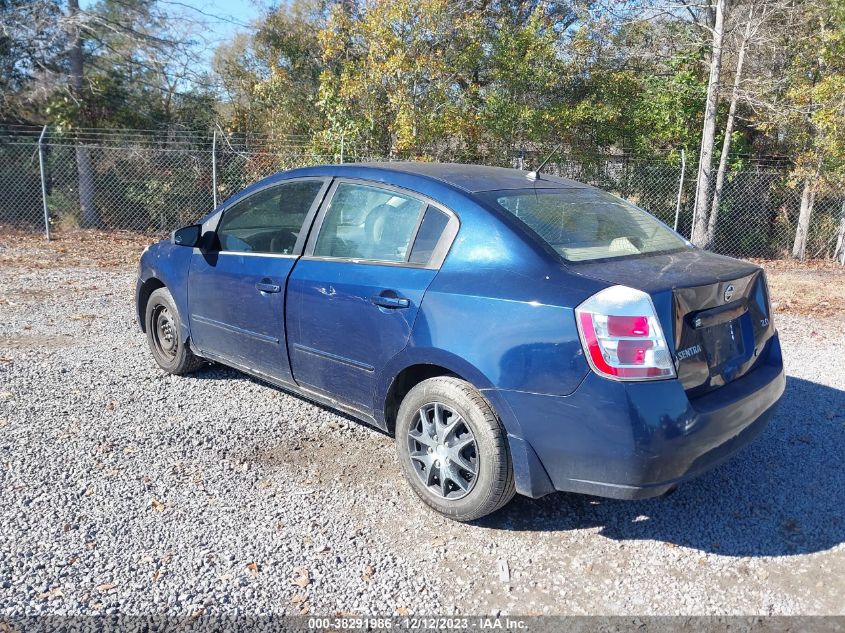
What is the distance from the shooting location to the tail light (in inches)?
110

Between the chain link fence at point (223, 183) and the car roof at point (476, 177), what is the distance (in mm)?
9406

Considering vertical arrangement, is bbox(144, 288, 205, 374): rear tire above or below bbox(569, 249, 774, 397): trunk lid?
below

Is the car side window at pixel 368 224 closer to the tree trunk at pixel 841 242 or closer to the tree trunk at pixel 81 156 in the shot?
the tree trunk at pixel 841 242

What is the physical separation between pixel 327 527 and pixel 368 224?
1612 millimetres

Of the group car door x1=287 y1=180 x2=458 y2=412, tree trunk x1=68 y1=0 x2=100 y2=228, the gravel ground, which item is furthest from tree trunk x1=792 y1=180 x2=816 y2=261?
tree trunk x1=68 y1=0 x2=100 y2=228

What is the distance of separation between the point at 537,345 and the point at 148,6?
52.8 ft

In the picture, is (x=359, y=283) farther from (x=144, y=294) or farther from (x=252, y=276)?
(x=144, y=294)

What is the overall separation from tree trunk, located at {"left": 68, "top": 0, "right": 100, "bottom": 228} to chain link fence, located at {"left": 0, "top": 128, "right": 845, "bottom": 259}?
0.09 feet

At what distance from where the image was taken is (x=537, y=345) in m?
2.93

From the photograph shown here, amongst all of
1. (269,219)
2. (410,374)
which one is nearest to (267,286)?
(269,219)

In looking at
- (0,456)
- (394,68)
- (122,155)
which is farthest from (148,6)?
(0,456)

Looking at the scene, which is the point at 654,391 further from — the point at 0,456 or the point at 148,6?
the point at 148,6

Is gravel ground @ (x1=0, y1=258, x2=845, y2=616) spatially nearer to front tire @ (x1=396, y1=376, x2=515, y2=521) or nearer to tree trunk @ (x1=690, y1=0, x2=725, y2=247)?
front tire @ (x1=396, y1=376, x2=515, y2=521)

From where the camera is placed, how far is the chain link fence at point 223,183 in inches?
543
